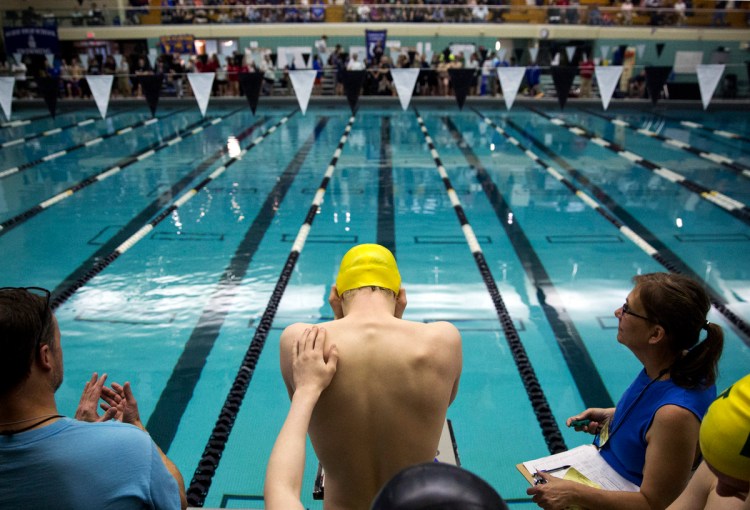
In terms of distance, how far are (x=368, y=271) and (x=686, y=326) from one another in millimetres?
832

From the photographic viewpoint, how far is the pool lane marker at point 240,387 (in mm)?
1835

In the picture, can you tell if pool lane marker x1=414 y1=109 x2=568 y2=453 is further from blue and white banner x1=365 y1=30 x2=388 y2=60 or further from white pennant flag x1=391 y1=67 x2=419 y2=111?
blue and white banner x1=365 y1=30 x2=388 y2=60

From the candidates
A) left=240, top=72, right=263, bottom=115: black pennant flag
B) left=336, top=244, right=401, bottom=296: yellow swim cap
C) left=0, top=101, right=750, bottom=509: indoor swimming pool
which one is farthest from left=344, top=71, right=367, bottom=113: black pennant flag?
left=336, top=244, right=401, bottom=296: yellow swim cap

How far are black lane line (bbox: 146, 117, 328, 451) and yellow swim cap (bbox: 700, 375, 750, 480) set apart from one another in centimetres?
257

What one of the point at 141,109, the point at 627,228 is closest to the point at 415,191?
the point at 627,228

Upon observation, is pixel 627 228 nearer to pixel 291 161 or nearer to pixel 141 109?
pixel 291 161

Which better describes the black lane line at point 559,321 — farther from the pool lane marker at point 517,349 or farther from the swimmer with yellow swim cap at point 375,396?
the swimmer with yellow swim cap at point 375,396

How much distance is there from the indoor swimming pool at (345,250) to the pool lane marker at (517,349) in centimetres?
2

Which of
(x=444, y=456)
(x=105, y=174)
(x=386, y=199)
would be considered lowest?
(x=386, y=199)

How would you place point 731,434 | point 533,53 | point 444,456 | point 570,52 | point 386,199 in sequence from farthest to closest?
point 533,53 < point 570,52 < point 386,199 < point 444,456 < point 731,434

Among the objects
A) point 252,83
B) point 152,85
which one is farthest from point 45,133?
point 252,83

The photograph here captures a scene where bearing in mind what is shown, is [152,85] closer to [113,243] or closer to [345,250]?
[113,243]

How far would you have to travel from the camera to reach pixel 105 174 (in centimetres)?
793

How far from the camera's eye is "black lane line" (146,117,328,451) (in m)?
2.96
